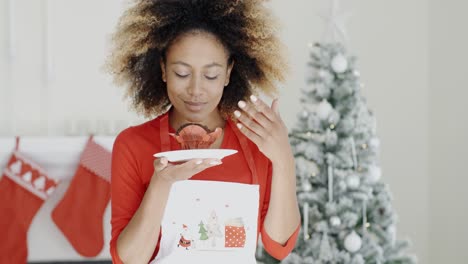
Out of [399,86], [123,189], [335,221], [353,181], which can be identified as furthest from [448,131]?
[123,189]

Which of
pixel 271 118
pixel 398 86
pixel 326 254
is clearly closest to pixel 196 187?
pixel 271 118

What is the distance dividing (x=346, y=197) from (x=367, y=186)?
0.36 ft

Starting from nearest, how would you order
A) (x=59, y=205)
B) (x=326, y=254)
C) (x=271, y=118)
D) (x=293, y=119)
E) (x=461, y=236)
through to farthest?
1. (x=271, y=118)
2. (x=326, y=254)
3. (x=59, y=205)
4. (x=461, y=236)
5. (x=293, y=119)

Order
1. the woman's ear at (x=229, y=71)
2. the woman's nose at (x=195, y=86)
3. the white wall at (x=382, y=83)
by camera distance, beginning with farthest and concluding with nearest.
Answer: the white wall at (x=382, y=83) < the woman's ear at (x=229, y=71) < the woman's nose at (x=195, y=86)

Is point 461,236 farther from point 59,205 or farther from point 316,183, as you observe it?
point 59,205

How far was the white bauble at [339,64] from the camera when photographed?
3.11 metres

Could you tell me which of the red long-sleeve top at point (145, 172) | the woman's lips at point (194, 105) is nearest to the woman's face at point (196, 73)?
the woman's lips at point (194, 105)

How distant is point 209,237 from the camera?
158 cm

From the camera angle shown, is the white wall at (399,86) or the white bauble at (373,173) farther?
the white wall at (399,86)

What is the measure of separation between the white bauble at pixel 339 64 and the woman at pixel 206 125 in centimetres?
145

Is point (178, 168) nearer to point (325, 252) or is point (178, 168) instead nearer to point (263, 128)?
point (263, 128)

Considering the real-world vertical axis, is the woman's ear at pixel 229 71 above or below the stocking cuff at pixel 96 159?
above

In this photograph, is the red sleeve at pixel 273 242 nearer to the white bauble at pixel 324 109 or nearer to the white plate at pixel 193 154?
the white plate at pixel 193 154

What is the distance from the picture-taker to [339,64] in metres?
3.10
